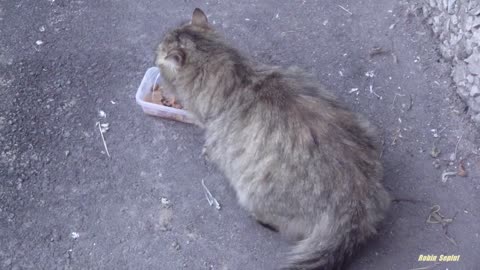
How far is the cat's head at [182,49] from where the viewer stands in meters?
2.90

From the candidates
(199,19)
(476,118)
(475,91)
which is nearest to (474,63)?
(475,91)

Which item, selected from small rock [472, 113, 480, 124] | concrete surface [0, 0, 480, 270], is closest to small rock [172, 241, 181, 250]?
concrete surface [0, 0, 480, 270]

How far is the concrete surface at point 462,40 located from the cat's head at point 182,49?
5.52 ft

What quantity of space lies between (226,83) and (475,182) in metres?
1.65

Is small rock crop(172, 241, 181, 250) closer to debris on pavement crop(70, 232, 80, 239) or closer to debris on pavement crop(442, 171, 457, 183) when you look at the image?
debris on pavement crop(70, 232, 80, 239)

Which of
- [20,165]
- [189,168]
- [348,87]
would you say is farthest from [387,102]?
[20,165]

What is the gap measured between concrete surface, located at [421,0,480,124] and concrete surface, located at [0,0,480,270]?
90mm

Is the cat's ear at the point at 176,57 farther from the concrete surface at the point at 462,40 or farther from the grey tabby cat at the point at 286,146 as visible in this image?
the concrete surface at the point at 462,40

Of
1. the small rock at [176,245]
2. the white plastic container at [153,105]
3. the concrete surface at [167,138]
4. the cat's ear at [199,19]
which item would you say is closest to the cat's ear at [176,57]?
the cat's ear at [199,19]

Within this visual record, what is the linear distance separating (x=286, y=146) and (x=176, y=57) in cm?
79

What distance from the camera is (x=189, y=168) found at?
10.9 feet

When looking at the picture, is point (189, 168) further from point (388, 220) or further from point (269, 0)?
point (269, 0)

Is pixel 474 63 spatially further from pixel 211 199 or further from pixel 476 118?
pixel 211 199

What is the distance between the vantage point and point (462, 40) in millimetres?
3535
